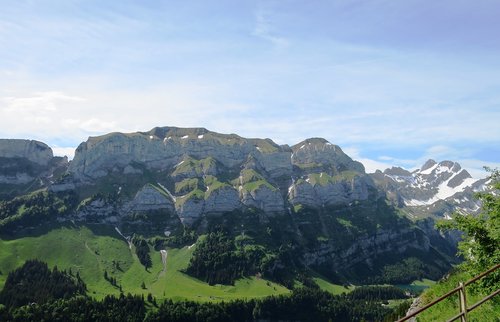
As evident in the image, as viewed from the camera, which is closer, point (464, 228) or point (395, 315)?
point (464, 228)

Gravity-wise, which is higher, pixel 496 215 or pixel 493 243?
pixel 496 215

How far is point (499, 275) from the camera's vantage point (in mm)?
26281

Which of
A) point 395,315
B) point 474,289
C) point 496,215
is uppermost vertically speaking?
point 496,215

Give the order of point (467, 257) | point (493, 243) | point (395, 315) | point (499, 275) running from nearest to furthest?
1. point (499, 275)
2. point (493, 243)
3. point (467, 257)
4. point (395, 315)

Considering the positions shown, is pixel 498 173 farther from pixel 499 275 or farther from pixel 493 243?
pixel 499 275

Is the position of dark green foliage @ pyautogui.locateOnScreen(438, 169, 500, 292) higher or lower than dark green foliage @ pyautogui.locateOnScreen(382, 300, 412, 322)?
higher

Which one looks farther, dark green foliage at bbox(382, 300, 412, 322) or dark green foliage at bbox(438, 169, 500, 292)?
dark green foliage at bbox(382, 300, 412, 322)

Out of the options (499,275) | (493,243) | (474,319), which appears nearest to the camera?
(474,319)

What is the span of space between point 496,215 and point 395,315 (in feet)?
138

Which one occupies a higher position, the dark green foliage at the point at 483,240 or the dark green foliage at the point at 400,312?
the dark green foliage at the point at 483,240

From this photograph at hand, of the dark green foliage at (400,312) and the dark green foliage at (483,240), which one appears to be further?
the dark green foliage at (400,312)

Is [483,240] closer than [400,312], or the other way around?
[483,240]

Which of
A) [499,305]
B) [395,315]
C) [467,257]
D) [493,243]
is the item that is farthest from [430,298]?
[395,315]

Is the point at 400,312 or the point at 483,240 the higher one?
the point at 483,240
